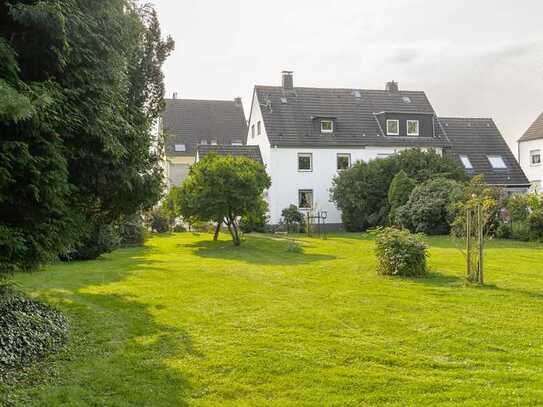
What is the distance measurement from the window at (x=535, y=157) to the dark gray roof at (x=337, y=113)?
11023mm

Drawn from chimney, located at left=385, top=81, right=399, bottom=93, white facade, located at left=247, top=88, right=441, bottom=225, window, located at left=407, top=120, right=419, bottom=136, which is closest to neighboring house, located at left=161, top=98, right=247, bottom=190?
white facade, located at left=247, top=88, right=441, bottom=225

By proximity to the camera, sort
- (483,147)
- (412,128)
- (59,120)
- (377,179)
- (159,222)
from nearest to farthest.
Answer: (59,120)
(377,179)
(159,222)
(412,128)
(483,147)

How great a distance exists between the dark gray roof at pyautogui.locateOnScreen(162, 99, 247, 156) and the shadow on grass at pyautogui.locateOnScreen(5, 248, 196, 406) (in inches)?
1574

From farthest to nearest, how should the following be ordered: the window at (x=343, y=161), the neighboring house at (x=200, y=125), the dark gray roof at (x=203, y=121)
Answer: the dark gray roof at (x=203, y=121) → the neighboring house at (x=200, y=125) → the window at (x=343, y=161)

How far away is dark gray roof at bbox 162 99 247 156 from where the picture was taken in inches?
1999

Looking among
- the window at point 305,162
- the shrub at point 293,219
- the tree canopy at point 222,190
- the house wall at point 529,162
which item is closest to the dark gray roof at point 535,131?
the house wall at point 529,162

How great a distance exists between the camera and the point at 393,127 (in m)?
38.7

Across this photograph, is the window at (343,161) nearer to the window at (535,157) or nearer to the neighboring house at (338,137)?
the neighboring house at (338,137)

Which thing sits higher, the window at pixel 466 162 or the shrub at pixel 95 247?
the window at pixel 466 162

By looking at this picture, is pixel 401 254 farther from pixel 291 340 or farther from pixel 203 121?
pixel 203 121

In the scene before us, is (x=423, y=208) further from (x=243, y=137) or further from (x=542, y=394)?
(x=243, y=137)

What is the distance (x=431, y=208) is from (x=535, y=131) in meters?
24.4

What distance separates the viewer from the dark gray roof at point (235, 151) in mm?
35750

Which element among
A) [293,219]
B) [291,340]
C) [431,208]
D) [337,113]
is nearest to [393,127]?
[337,113]
